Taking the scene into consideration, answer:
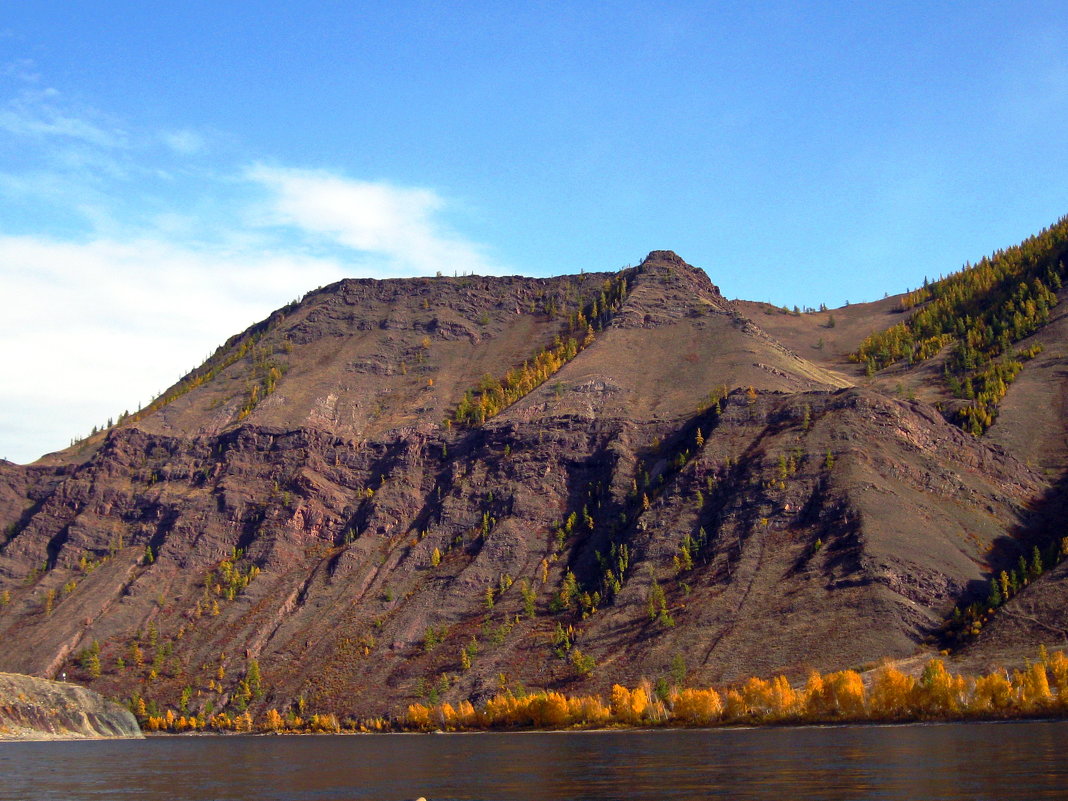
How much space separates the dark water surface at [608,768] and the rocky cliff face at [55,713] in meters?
29.0

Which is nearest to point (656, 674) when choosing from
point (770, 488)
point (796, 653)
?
point (796, 653)

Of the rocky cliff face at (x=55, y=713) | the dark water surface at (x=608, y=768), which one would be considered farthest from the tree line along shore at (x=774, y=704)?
the rocky cliff face at (x=55, y=713)

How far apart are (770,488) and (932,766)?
4916 inches

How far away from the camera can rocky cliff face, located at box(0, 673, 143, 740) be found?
158375 mm

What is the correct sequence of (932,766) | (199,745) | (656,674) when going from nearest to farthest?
1. (932,766)
2. (199,745)
3. (656,674)

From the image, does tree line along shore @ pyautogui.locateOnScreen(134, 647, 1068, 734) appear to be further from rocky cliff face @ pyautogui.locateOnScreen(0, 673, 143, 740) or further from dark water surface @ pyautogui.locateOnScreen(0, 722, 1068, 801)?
rocky cliff face @ pyautogui.locateOnScreen(0, 673, 143, 740)

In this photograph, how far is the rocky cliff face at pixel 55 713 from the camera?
520 feet

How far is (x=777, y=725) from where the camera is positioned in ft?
433

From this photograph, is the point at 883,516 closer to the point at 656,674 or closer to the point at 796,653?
the point at 796,653

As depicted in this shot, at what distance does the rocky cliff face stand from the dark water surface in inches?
1140

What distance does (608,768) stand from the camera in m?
81.8

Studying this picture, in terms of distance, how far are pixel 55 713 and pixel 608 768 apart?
12082 cm

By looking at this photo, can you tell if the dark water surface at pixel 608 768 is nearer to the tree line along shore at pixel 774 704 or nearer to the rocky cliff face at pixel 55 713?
the tree line along shore at pixel 774 704

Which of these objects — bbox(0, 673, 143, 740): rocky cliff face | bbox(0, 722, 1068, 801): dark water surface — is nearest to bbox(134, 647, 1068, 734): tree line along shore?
bbox(0, 722, 1068, 801): dark water surface
